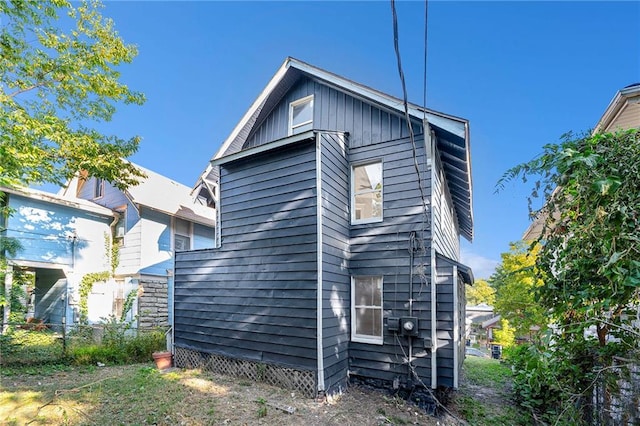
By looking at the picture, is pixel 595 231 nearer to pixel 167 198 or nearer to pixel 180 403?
pixel 180 403

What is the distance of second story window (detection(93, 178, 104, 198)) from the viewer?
13.5m

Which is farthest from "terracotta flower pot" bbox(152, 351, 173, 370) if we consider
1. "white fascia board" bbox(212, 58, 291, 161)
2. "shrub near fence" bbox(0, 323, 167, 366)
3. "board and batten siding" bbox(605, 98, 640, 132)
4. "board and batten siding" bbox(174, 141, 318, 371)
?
"board and batten siding" bbox(605, 98, 640, 132)

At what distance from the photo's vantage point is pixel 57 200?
425 inches

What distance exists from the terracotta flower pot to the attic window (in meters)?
6.39

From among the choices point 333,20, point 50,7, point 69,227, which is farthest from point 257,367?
point 50,7

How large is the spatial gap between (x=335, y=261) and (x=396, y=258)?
1260mm

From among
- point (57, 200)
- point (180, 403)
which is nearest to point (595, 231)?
point (180, 403)

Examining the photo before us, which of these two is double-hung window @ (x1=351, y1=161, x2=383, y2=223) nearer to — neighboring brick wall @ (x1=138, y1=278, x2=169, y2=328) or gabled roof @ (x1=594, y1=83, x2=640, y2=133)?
gabled roof @ (x1=594, y1=83, x2=640, y2=133)

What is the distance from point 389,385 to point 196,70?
13.2m

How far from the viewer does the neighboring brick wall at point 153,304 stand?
11250 millimetres

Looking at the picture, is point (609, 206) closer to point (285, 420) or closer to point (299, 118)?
point (285, 420)

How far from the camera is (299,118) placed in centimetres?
807

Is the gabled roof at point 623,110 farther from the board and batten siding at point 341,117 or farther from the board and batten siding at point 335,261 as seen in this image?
the board and batten siding at point 335,261

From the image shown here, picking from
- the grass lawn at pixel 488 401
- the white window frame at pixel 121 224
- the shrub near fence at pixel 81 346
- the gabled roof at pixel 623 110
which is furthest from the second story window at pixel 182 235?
the gabled roof at pixel 623 110
